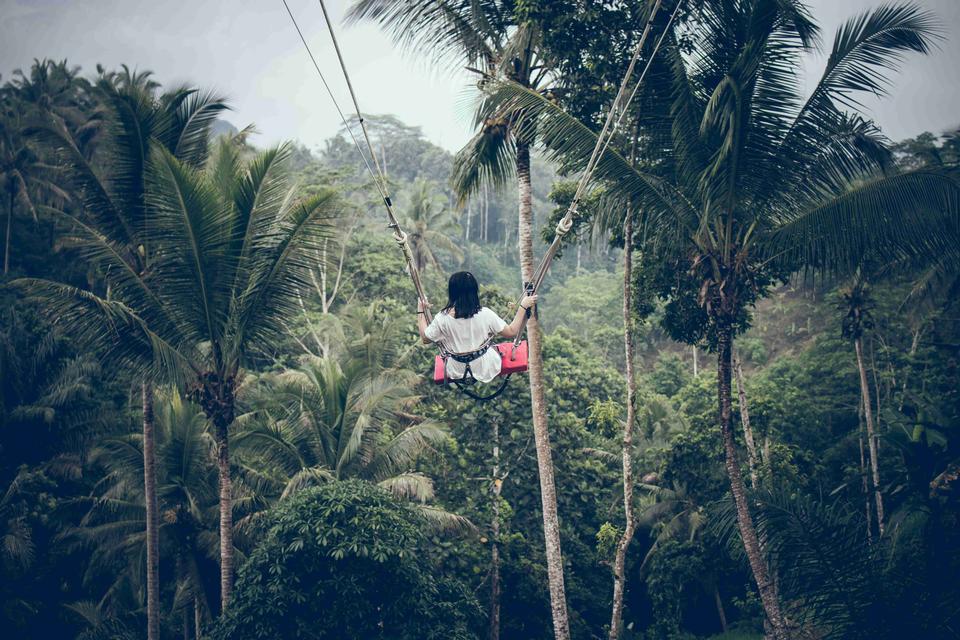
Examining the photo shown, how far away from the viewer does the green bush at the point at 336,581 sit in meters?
7.86

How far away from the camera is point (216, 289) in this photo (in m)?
7.96

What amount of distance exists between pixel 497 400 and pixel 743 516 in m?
5.72

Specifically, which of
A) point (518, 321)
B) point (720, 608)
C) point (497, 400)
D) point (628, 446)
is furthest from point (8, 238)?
point (518, 321)

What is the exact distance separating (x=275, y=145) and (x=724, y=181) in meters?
4.61

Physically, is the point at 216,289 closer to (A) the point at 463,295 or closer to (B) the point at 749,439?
(A) the point at 463,295

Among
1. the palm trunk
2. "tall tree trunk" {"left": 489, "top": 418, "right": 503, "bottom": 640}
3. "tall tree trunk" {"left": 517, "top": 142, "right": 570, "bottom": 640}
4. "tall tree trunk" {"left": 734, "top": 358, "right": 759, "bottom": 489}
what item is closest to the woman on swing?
"tall tree trunk" {"left": 517, "top": 142, "right": 570, "bottom": 640}

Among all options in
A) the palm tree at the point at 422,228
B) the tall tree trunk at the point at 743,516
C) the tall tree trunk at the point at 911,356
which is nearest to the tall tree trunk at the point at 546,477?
the tall tree trunk at the point at 743,516

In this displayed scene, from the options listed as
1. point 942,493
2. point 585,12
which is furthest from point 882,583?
point 585,12

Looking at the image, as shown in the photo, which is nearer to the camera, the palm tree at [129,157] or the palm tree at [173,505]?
the palm tree at [129,157]

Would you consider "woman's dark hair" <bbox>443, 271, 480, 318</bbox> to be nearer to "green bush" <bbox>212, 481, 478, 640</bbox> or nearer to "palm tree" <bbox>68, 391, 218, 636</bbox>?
"green bush" <bbox>212, 481, 478, 640</bbox>

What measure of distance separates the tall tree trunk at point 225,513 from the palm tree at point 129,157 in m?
1.25

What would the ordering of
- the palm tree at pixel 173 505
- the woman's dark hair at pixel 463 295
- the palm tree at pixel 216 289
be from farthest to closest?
the palm tree at pixel 173 505 < the palm tree at pixel 216 289 < the woman's dark hair at pixel 463 295

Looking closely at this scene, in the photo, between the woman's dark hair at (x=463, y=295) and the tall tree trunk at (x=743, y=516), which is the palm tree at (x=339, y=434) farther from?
the woman's dark hair at (x=463, y=295)

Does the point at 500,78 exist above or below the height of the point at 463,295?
above
